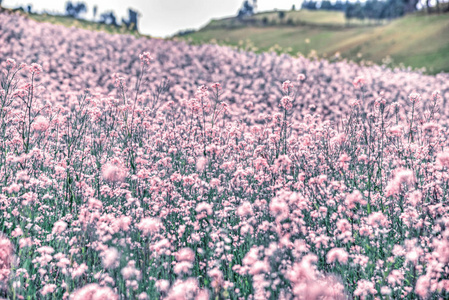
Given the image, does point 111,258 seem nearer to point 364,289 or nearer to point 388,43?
point 364,289

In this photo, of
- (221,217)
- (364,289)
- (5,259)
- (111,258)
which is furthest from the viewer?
(221,217)

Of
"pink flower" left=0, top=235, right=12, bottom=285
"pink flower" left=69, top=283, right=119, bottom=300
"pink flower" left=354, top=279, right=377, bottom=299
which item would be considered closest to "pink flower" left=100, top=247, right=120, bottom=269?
"pink flower" left=69, top=283, right=119, bottom=300

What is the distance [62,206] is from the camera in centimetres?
554

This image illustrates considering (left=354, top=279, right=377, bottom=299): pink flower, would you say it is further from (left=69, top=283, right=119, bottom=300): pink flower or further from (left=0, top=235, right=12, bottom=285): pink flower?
(left=0, top=235, right=12, bottom=285): pink flower

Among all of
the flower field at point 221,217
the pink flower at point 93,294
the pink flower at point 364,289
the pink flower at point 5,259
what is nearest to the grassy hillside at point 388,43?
the flower field at point 221,217

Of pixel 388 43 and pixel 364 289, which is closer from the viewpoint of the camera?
pixel 364 289

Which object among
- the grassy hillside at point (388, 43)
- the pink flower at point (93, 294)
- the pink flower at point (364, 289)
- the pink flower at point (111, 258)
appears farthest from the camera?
the grassy hillside at point (388, 43)

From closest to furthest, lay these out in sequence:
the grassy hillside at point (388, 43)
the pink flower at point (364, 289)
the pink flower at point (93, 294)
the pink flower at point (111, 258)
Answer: the pink flower at point (93, 294)
the pink flower at point (364, 289)
the pink flower at point (111, 258)
the grassy hillside at point (388, 43)

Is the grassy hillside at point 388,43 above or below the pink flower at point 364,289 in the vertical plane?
above

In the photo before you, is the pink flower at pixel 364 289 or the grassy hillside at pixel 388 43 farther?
the grassy hillside at pixel 388 43

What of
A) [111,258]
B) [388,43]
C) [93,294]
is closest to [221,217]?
[111,258]

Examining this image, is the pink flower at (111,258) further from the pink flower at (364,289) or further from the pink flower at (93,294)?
the pink flower at (364,289)

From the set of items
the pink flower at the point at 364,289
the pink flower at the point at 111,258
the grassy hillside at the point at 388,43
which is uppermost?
the grassy hillside at the point at 388,43

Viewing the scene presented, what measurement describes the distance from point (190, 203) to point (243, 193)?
105 cm
